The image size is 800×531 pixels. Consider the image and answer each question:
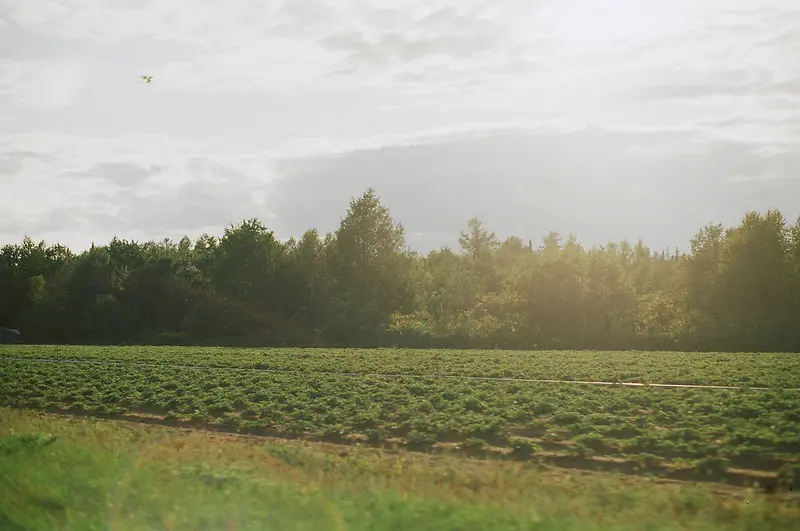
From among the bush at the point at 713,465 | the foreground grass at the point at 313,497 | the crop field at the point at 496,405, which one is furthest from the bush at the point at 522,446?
the foreground grass at the point at 313,497

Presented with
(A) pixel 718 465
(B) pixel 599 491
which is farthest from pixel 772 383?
(B) pixel 599 491

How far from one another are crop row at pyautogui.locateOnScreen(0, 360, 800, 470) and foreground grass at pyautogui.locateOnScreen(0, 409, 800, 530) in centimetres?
418

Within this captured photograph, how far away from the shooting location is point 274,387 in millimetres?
30250

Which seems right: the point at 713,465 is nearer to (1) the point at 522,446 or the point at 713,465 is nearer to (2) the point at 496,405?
(1) the point at 522,446

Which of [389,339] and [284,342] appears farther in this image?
[284,342]

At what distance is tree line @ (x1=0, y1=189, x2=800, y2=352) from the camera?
62.4 m

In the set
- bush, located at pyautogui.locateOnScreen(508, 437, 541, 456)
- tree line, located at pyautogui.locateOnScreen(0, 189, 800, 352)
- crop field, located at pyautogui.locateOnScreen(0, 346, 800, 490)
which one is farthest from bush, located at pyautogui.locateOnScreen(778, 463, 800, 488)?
tree line, located at pyautogui.locateOnScreen(0, 189, 800, 352)

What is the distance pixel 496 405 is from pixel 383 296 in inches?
2086

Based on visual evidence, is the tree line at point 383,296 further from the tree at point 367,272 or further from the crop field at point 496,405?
the crop field at point 496,405

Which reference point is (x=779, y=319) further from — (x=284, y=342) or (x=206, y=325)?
(x=206, y=325)

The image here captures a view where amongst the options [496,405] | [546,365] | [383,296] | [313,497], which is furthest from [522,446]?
[383,296]

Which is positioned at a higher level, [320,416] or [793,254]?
[793,254]

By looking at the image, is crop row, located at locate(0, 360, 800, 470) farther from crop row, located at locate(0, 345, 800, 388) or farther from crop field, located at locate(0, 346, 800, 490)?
crop row, located at locate(0, 345, 800, 388)

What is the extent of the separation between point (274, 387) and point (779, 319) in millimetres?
42909
